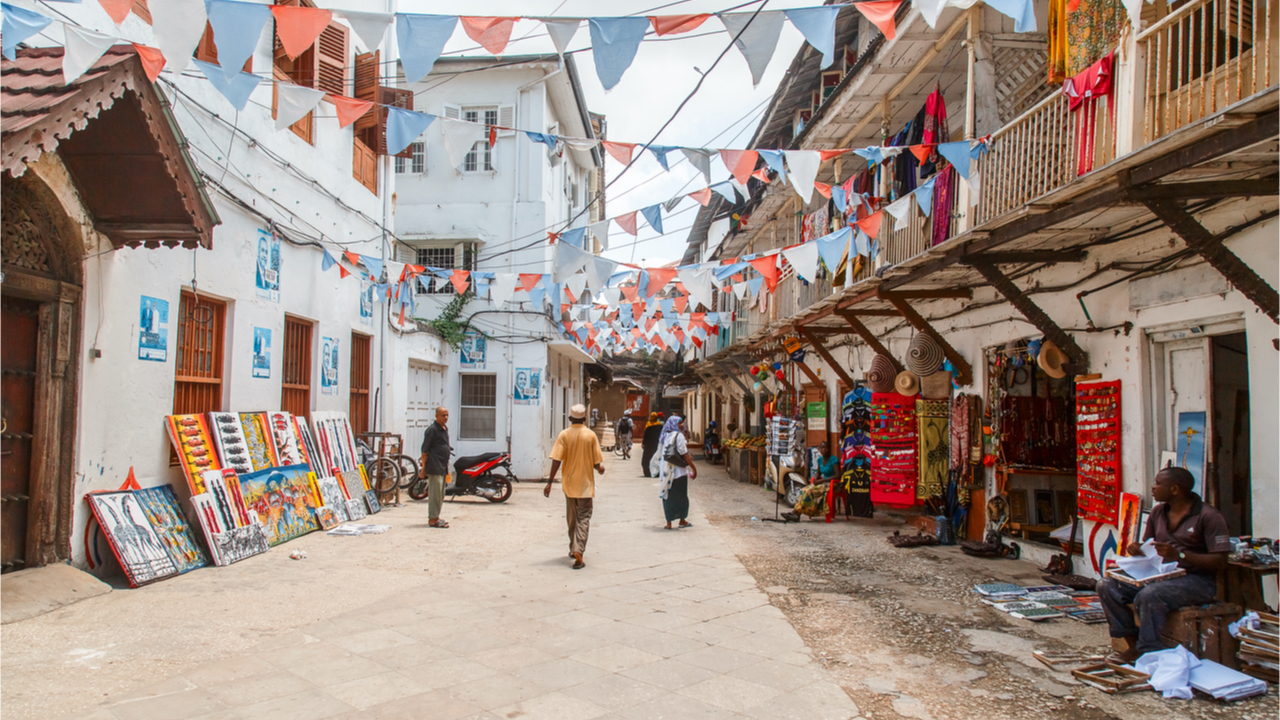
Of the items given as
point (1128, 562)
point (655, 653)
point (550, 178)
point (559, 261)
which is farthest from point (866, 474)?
point (550, 178)

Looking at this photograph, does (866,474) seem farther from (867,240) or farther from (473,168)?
(473,168)

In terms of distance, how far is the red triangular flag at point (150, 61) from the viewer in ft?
18.7

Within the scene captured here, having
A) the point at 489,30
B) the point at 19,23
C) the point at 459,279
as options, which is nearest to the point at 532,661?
the point at 489,30

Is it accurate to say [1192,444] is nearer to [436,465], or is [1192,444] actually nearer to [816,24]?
[816,24]

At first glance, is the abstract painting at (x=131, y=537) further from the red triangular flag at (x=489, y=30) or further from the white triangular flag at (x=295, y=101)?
the red triangular flag at (x=489, y=30)

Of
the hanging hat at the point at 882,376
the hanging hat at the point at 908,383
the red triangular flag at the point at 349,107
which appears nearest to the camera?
the red triangular flag at the point at 349,107

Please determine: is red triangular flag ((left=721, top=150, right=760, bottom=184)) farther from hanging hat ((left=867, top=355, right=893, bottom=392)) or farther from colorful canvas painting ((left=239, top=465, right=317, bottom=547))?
colorful canvas painting ((left=239, top=465, right=317, bottom=547))

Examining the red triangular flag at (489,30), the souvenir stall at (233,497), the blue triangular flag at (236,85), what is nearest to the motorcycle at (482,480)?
the souvenir stall at (233,497)

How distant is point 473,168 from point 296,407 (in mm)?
10075

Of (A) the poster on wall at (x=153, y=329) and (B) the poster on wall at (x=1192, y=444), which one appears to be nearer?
(B) the poster on wall at (x=1192, y=444)

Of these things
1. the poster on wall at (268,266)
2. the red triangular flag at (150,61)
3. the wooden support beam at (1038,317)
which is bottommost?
the wooden support beam at (1038,317)

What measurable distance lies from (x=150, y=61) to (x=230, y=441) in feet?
14.2

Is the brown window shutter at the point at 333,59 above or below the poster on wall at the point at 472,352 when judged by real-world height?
above

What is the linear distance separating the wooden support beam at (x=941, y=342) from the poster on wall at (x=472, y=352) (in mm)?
11378
